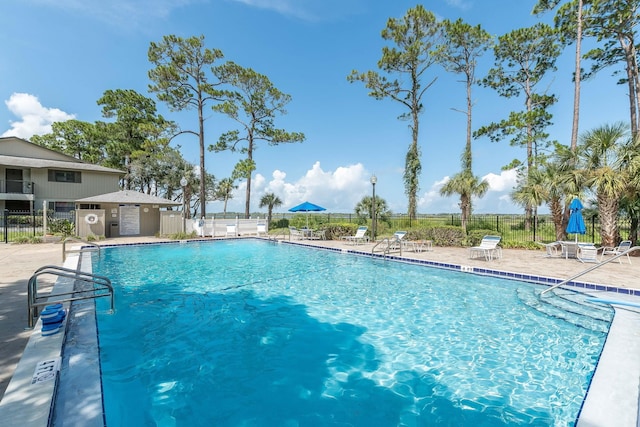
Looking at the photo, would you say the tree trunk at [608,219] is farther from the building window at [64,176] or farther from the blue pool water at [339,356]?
the building window at [64,176]

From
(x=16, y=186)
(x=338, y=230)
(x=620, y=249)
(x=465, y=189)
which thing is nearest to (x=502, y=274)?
(x=620, y=249)

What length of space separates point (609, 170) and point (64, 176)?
110ft

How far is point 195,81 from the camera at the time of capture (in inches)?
852

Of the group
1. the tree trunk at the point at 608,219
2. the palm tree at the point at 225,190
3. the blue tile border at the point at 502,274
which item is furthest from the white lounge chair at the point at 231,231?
the tree trunk at the point at 608,219

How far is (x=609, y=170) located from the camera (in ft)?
31.8

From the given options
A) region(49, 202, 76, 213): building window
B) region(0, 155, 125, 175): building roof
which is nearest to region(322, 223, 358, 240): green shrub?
region(0, 155, 125, 175): building roof

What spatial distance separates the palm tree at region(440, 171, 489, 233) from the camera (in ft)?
51.3

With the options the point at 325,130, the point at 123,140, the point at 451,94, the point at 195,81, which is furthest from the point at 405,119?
the point at 123,140

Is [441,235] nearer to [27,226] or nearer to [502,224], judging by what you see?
[502,224]

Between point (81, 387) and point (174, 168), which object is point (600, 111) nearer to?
point (81, 387)

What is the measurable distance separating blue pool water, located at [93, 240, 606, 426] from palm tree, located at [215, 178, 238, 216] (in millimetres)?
27112

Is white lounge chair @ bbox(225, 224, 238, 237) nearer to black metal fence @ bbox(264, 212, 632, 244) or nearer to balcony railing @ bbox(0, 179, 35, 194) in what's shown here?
black metal fence @ bbox(264, 212, 632, 244)

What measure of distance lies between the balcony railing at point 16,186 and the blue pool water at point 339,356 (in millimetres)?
22632

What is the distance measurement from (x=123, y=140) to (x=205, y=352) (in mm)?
32371
